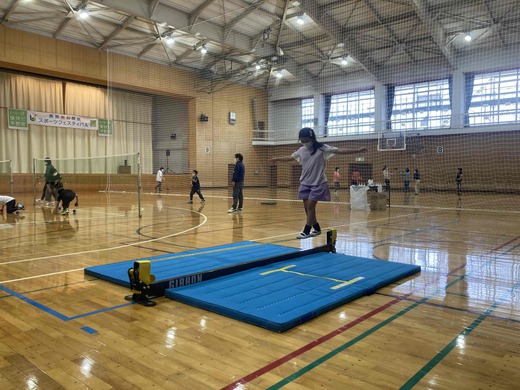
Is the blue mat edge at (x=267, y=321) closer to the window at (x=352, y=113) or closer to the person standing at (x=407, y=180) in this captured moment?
the person standing at (x=407, y=180)

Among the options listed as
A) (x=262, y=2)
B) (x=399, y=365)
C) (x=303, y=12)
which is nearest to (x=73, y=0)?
(x=262, y=2)

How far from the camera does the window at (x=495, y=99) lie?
2086cm

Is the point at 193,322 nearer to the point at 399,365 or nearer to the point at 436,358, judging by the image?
the point at 399,365

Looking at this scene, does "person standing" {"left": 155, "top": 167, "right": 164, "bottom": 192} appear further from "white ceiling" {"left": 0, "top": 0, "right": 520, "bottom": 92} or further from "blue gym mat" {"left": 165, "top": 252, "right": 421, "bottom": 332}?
"blue gym mat" {"left": 165, "top": 252, "right": 421, "bottom": 332}

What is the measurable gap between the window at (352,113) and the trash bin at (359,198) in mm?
11602

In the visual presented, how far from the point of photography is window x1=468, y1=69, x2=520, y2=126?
2086 centimetres

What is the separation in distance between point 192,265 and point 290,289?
1.53 meters

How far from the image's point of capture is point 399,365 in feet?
8.77

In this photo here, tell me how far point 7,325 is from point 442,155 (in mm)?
24458

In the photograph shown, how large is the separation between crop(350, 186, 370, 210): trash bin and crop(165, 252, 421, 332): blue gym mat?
8.81 meters

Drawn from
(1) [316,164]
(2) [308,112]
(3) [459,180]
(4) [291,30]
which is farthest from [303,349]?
(2) [308,112]

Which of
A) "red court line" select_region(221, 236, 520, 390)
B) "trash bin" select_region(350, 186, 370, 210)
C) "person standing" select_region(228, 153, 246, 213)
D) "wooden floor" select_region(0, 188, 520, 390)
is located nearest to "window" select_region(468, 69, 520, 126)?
"trash bin" select_region(350, 186, 370, 210)

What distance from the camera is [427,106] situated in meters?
23.6

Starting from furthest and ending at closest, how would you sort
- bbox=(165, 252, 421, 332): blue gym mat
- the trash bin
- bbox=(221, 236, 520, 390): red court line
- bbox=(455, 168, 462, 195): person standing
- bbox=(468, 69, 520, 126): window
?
1. bbox=(455, 168, 462, 195): person standing
2. bbox=(468, 69, 520, 126): window
3. the trash bin
4. bbox=(165, 252, 421, 332): blue gym mat
5. bbox=(221, 236, 520, 390): red court line
